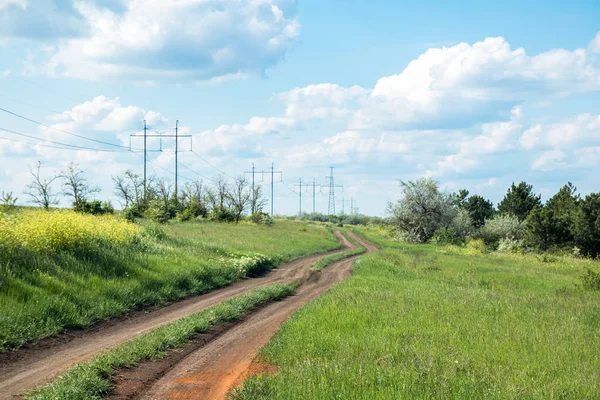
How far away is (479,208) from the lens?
107 meters

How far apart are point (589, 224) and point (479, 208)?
45645 mm

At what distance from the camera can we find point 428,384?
942 centimetres

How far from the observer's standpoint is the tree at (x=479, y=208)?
10488 centimetres

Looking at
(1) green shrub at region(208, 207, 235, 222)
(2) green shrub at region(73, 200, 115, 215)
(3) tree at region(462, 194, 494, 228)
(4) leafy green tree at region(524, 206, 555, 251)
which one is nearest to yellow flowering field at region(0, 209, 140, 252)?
(2) green shrub at region(73, 200, 115, 215)

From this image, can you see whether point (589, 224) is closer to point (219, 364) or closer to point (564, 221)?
point (564, 221)

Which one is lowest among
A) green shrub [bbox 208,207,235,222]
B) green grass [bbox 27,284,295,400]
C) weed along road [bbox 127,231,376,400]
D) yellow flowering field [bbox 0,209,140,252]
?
weed along road [bbox 127,231,376,400]

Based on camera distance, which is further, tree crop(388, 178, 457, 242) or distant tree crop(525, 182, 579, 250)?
tree crop(388, 178, 457, 242)

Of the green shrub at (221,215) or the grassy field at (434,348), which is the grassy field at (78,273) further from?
the green shrub at (221,215)

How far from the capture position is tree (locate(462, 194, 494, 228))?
104875 mm

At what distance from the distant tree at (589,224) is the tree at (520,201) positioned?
1279 inches

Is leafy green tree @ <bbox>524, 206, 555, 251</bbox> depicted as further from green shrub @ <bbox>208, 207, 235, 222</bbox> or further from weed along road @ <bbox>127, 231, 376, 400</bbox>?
weed along road @ <bbox>127, 231, 376, 400</bbox>

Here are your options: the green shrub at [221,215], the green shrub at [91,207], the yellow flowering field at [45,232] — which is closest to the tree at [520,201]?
the green shrub at [221,215]

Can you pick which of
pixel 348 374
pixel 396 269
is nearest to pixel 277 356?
pixel 348 374

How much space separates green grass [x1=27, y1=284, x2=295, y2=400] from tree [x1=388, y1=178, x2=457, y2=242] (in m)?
64.9
